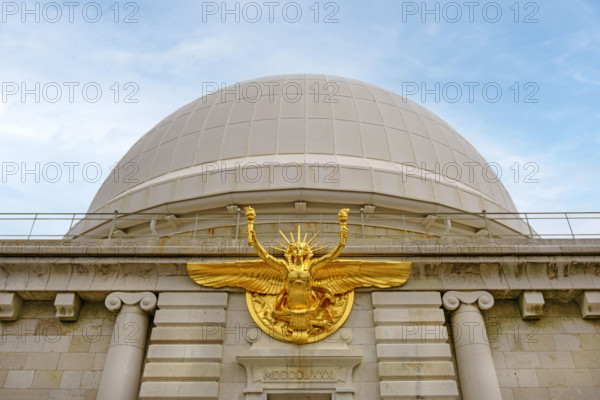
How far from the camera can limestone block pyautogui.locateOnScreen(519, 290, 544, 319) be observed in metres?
12.7

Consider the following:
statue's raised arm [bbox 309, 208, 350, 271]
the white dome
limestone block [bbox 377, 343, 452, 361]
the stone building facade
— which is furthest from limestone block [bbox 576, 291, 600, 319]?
statue's raised arm [bbox 309, 208, 350, 271]

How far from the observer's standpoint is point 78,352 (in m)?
12.6

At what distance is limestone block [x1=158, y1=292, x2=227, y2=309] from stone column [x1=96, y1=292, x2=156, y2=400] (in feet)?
0.90

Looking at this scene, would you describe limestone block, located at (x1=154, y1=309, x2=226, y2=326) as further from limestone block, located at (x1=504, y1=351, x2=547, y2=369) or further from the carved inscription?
limestone block, located at (x1=504, y1=351, x2=547, y2=369)

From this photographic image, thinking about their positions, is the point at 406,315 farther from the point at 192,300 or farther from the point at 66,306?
the point at 66,306

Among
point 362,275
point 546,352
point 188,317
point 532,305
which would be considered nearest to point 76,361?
point 188,317

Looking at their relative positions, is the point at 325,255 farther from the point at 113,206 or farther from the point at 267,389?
the point at 113,206

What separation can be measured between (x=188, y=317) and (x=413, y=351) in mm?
5153

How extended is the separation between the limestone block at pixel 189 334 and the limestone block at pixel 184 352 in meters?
0.12

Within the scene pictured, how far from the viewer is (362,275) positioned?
42.1 feet

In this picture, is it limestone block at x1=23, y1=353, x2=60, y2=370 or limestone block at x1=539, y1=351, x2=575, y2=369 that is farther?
limestone block at x1=23, y1=353, x2=60, y2=370

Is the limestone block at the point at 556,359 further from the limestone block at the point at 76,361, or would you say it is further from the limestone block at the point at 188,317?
the limestone block at the point at 76,361

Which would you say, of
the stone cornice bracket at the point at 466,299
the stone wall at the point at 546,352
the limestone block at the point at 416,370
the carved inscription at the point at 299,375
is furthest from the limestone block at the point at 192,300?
the stone wall at the point at 546,352

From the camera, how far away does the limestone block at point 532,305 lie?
41.5ft
